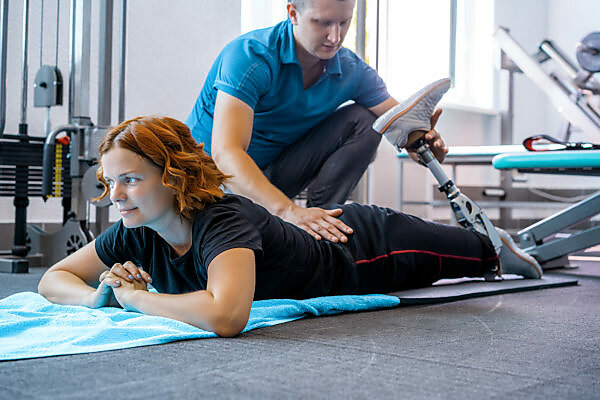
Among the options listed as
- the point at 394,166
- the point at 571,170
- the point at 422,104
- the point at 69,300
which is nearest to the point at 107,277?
the point at 69,300

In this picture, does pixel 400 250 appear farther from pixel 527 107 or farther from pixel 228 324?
pixel 527 107

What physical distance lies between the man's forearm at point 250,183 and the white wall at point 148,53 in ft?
5.01

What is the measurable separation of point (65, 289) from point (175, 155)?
423 millimetres

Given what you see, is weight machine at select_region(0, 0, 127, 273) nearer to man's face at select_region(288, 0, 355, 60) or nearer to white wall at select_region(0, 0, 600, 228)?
white wall at select_region(0, 0, 600, 228)

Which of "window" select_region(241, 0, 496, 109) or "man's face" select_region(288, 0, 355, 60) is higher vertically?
"window" select_region(241, 0, 496, 109)

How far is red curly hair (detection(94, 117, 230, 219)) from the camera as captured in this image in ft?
4.41

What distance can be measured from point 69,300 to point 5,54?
5.44ft

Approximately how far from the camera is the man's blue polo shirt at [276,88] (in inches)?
83.8

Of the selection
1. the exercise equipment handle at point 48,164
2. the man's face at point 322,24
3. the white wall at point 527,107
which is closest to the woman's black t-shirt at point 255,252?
the man's face at point 322,24

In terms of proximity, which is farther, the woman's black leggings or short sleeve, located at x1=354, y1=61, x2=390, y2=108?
short sleeve, located at x1=354, y1=61, x2=390, y2=108

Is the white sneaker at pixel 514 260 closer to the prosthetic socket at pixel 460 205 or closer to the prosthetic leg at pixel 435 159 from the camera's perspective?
the prosthetic leg at pixel 435 159

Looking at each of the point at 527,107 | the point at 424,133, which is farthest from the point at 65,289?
the point at 527,107

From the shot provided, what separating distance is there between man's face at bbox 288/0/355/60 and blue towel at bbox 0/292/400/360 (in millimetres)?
805

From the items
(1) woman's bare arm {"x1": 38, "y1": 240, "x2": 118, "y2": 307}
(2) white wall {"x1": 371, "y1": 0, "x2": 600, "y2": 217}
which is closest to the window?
(2) white wall {"x1": 371, "y1": 0, "x2": 600, "y2": 217}
